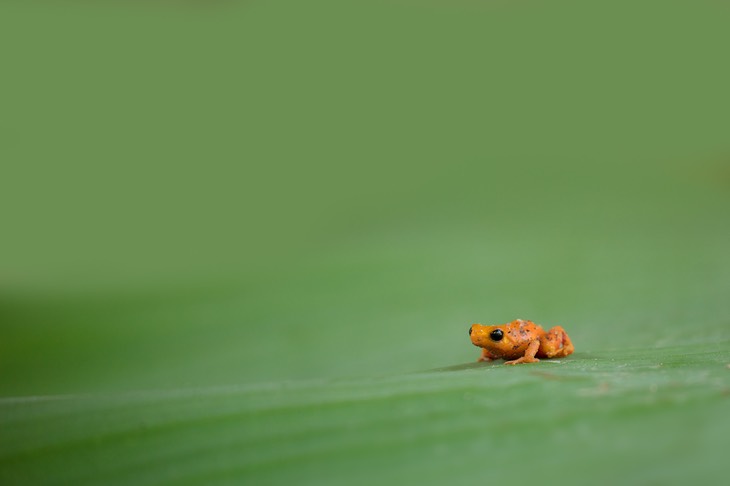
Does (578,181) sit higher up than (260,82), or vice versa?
(260,82)

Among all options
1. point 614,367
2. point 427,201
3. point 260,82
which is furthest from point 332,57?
point 614,367

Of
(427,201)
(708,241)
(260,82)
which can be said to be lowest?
(708,241)

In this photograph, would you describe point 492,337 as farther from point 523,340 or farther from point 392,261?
point 392,261

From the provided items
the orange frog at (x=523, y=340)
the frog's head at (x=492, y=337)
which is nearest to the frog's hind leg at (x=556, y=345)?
the orange frog at (x=523, y=340)

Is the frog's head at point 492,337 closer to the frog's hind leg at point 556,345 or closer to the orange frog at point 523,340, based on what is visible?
the orange frog at point 523,340

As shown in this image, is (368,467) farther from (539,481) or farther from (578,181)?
(578,181)

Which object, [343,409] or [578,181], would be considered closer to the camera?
[343,409]

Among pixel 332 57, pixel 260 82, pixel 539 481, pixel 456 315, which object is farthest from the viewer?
pixel 332 57

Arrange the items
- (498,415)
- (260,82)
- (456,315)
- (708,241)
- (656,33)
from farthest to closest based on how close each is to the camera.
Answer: (656,33)
(260,82)
(708,241)
(456,315)
(498,415)
